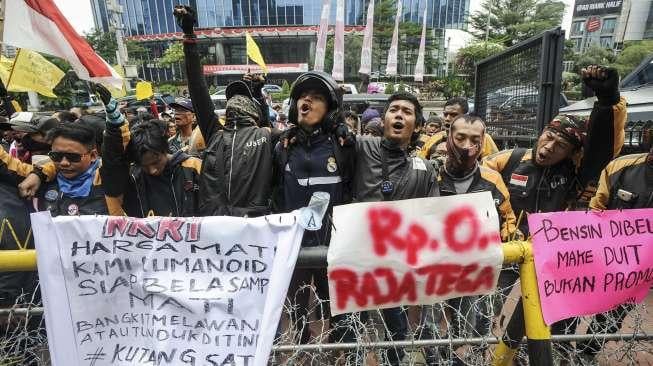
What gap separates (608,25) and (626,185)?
6799 centimetres

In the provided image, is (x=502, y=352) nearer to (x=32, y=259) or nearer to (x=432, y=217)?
(x=432, y=217)

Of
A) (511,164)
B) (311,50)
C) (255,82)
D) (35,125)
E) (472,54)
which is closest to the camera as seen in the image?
(511,164)

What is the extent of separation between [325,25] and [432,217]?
12651 millimetres

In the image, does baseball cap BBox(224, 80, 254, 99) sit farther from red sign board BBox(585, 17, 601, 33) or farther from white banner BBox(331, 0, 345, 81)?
red sign board BBox(585, 17, 601, 33)

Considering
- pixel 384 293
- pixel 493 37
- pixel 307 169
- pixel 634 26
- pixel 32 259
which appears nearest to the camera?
pixel 32 259

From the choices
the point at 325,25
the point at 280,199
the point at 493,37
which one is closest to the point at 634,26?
the point at 493,37

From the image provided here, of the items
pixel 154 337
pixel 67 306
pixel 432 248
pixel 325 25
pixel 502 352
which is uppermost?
pixel 325 25

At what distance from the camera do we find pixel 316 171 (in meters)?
2.17

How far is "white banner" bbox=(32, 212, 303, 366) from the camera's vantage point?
4.13 ft

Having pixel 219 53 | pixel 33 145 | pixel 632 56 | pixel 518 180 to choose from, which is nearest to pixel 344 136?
pixel 518 180

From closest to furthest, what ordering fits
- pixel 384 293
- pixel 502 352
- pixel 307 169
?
1. pixel 384 293
2. pixel 502 352
3. pixel 307 169

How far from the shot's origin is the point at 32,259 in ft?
4.10

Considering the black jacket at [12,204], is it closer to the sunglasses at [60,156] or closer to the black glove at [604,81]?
the sunglasses at [60,156]

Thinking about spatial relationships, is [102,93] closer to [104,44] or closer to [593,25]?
[104,44]
